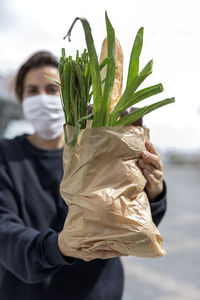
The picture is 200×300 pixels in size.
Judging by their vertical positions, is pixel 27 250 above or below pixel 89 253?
below

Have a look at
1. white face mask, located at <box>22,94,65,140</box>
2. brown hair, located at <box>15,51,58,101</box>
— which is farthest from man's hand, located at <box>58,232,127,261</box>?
brown hair, located at <box>15,51,58,101</box>

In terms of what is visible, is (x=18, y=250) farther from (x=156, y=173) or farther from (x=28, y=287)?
(x=156, y=173)

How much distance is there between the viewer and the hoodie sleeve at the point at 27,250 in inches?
50.3

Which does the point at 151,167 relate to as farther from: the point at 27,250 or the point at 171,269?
the point at 171,269

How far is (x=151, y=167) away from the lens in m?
1.24

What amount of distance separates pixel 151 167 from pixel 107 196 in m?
0.23

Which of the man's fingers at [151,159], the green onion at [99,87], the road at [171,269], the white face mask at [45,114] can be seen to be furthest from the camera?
the road at [171,269]

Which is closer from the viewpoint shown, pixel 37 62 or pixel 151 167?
pixel 151 167

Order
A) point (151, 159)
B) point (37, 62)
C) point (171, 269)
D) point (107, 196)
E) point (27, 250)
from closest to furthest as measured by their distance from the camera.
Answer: point (107, 196) → point (151, 159) → point (27, 250) → point (37, 62) → point (171, 269)

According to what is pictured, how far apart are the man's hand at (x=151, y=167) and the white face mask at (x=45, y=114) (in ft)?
2.09

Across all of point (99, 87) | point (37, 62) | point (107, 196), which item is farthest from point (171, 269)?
point (99, 87)

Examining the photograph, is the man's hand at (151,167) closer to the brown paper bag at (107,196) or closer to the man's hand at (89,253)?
the brown paper bag at (107,196)

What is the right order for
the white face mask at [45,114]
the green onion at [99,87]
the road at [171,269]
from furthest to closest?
the road at [171,269], the white face mask at [45,114], the green onion at [99,87]

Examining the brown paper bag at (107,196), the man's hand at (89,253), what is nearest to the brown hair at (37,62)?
the brown paper bag at (107,196)
